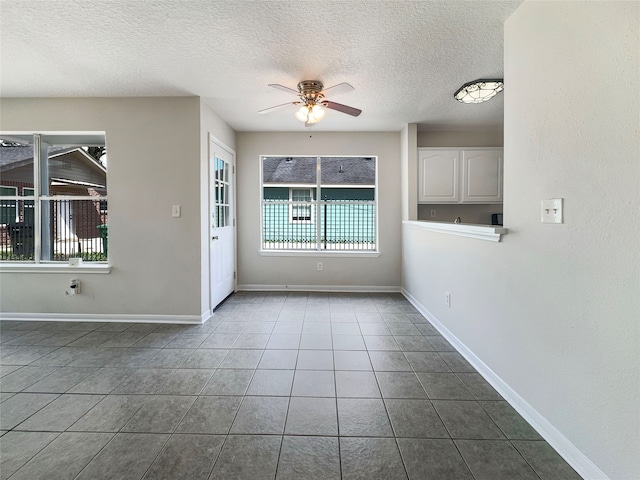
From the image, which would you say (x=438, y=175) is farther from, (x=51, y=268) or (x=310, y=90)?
(x=51, y=268)

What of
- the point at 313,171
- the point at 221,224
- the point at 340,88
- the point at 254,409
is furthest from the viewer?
the point at 313,171

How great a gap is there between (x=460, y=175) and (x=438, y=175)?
32cm

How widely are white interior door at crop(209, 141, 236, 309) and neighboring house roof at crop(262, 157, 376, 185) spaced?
0.61 m

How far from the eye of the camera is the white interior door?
11.3 feet

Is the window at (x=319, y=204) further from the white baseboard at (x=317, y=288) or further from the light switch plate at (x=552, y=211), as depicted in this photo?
the light switch plate at (x=552, y=211)

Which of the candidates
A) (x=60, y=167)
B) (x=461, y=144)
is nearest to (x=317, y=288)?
(x=461, y=144)

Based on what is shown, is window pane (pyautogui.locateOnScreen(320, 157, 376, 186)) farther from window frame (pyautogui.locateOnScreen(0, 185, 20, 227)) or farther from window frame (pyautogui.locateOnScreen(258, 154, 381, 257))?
window frame (pyautogui.locateOnScreen(0, 185, 20, 227))

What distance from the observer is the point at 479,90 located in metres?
2.87

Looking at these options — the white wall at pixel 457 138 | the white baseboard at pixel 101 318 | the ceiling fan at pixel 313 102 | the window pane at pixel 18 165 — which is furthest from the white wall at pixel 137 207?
the white wall at pixel 457 138

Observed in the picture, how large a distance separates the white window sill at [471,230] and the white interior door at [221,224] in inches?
99.0

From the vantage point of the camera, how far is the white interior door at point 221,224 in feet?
11.3

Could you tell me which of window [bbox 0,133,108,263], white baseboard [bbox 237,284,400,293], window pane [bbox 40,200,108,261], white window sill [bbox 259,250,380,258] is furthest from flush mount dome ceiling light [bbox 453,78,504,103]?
window pane [bbox 40,200,108,261]

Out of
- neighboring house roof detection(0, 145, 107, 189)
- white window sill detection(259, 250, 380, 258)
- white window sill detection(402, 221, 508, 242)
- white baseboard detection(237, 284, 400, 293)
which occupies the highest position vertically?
neighboring house roof detection(0, 145, 107, 189)

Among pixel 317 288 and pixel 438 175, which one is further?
pixel 317 288
